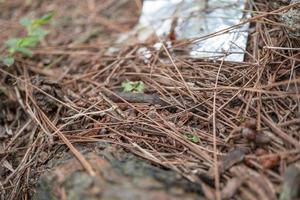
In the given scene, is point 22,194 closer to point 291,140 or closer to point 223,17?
point 291,140

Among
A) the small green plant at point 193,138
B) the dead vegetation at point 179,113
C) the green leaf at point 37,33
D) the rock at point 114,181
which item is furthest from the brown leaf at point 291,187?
the green leaf at point 37,33

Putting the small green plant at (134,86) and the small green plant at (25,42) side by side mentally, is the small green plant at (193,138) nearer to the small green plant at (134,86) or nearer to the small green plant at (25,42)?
the small green plant at (134,86)

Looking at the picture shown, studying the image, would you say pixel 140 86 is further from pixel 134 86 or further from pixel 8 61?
pixel 8 61

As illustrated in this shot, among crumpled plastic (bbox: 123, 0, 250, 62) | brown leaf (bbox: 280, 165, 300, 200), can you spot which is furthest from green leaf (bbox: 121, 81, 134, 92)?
brown leaf (bbox: 280, 165, 300, 200)

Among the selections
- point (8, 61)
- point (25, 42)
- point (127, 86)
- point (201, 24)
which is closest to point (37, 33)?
point (25, 42)

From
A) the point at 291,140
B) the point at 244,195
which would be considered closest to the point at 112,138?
the point at 244,195

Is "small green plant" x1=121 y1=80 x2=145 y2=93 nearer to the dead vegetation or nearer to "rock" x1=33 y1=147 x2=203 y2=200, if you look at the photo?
the dead vegetation
